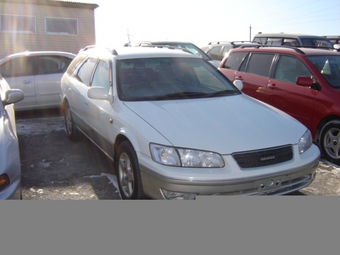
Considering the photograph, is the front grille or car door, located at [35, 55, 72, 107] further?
car door, located at [35, 55, 72, 107]

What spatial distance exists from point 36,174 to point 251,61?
448cm

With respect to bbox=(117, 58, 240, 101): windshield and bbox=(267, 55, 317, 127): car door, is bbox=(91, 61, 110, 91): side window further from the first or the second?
bbox=(267, 55, 317, 127): car door

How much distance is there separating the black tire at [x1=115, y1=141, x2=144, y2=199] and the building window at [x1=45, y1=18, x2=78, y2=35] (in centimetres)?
1743

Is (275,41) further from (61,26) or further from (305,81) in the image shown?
(61,26)

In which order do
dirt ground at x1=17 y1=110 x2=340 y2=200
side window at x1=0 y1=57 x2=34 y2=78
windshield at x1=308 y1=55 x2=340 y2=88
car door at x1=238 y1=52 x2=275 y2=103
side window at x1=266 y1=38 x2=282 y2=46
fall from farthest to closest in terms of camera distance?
side window at x1=266 y1=38 x2=282 y2=46, side window at x1=0 y1=57 x2=34 y2=78, car door at x1=238 y1=52 x2=275 y2=103, windshield at x1=308 y1=55 x2=340 y2=88, dirt ground at x1=17 y1=110 x2=340 y2=200

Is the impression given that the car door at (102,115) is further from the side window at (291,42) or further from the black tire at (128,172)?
the side window at (291,42)

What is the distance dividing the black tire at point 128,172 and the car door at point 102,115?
13.5 inches

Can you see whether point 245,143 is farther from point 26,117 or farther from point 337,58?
point 26,117

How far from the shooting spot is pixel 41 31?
19.2 meters

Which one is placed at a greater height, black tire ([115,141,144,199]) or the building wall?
the building wall

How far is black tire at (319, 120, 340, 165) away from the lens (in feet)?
17.0

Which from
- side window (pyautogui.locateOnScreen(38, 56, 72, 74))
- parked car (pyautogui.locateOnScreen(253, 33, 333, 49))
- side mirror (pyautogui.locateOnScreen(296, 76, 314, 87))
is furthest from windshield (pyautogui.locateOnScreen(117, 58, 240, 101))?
parked car (pyautogui.locateOnScreen(253, 33, 333, 49))

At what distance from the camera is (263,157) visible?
3.25m

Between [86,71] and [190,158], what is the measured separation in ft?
9.91
